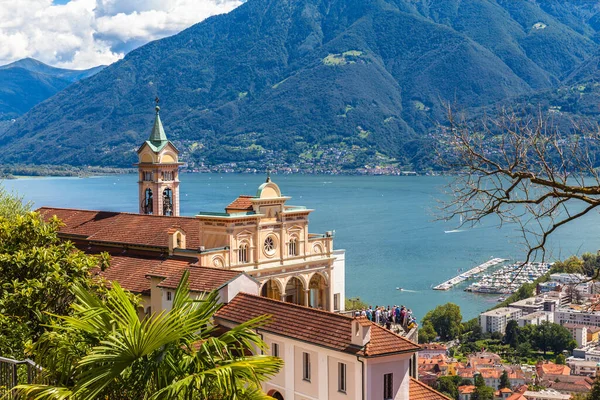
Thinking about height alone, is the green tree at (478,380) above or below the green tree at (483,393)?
above

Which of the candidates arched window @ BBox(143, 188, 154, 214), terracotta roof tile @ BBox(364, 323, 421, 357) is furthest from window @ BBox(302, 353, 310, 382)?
arched window @ BBox(143, 188, 154, 214)

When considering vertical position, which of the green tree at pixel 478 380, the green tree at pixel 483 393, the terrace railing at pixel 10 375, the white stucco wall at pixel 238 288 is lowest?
the green tree at pixel 483 393

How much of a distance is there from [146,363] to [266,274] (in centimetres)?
1819

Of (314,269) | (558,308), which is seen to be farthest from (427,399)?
(558,308)

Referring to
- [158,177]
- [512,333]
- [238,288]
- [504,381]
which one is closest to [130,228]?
[158,177]

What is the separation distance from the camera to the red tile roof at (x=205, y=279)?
798 inches

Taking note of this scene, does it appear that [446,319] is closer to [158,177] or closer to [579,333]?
[579,333]

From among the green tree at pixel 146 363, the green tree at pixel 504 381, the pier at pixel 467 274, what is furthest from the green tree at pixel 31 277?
the pier at pixel 467 274

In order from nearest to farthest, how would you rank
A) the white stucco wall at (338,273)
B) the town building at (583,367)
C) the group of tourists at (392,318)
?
the group of tourists at (392,318) < the white stucco wall at (338,273) < the town building at (583,367)

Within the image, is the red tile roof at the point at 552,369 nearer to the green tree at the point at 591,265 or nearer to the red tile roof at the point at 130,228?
the green tree at the point at 591,265

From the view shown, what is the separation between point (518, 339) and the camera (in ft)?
265

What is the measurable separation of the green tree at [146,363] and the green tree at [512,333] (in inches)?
2860

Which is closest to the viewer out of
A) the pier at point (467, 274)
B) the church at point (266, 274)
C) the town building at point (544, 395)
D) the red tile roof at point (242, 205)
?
the church at point (266, 274)

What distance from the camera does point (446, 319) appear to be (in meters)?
74.2
